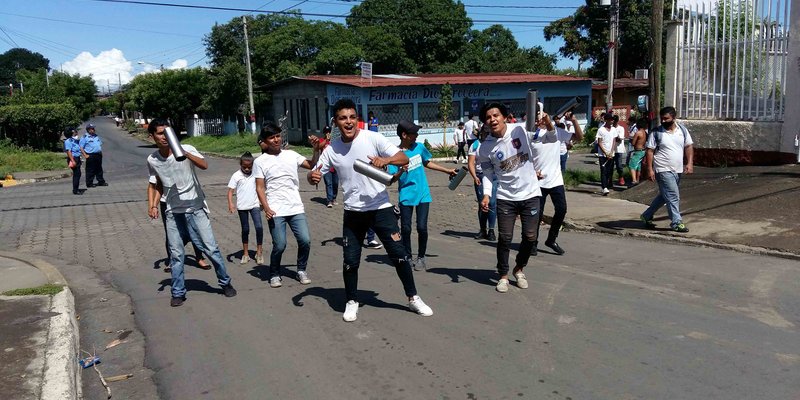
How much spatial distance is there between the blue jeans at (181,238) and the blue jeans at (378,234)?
1534 millimetres

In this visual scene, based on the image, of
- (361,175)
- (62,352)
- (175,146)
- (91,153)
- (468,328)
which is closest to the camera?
(62,352)

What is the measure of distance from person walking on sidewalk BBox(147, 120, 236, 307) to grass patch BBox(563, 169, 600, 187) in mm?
10612

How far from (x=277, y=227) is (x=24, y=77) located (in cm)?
6748

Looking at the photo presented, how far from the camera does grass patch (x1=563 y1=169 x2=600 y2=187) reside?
50.5 ft

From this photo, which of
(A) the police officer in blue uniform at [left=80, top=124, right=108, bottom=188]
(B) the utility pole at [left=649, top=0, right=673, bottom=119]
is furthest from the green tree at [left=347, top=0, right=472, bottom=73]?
(B) the utility pole at [left=649, top=0, right=673, bottom=119]

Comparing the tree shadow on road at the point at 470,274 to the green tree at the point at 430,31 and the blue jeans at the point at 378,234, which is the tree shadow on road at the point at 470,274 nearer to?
the blue jeans at the point at 378,234

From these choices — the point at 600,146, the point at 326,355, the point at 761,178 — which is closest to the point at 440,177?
the point at 600,146

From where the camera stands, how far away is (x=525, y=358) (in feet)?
14.6

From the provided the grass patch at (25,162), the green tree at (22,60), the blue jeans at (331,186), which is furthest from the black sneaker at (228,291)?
the green tree at (22,60)

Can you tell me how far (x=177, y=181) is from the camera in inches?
241

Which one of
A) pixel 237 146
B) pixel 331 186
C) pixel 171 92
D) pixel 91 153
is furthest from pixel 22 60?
pixel 331 186

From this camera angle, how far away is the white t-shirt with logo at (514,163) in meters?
6.01

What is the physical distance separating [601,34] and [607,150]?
1355 inches

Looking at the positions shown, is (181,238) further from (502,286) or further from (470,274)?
(502,286)
